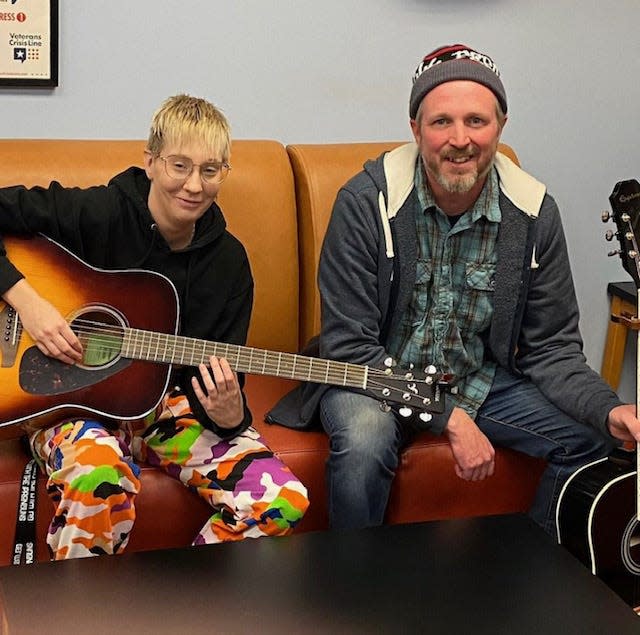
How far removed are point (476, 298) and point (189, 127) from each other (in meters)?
0.69

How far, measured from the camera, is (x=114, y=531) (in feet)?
5.91

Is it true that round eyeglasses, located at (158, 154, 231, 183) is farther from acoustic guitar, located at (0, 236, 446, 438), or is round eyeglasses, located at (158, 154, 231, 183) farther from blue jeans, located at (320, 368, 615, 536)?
blue jeans, located at (320, 368, 615, 536)

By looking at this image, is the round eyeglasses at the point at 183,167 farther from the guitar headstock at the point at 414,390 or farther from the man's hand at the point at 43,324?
the guitar headstock at the point at 414,390

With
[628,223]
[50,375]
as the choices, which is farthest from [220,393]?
[628,223]

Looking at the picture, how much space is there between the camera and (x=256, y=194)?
7.75 ft

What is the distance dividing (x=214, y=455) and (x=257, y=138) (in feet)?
3.28

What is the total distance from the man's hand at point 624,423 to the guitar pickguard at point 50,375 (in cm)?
95

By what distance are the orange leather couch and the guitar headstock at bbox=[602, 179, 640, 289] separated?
18.9 inches

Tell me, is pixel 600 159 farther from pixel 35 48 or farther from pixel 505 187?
pixel 35 48

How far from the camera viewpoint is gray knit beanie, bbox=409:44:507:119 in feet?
6.68

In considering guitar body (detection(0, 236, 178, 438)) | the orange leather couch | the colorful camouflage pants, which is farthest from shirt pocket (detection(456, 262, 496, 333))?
guitar body (detection(0, 236, 178, 438))

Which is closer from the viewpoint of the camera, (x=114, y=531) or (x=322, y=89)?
(x=114, y=531)

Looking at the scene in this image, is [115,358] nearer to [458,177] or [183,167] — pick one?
[183,167]

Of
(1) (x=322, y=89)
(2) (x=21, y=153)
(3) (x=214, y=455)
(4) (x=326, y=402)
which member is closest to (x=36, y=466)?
(3) (x=214, y=455)
